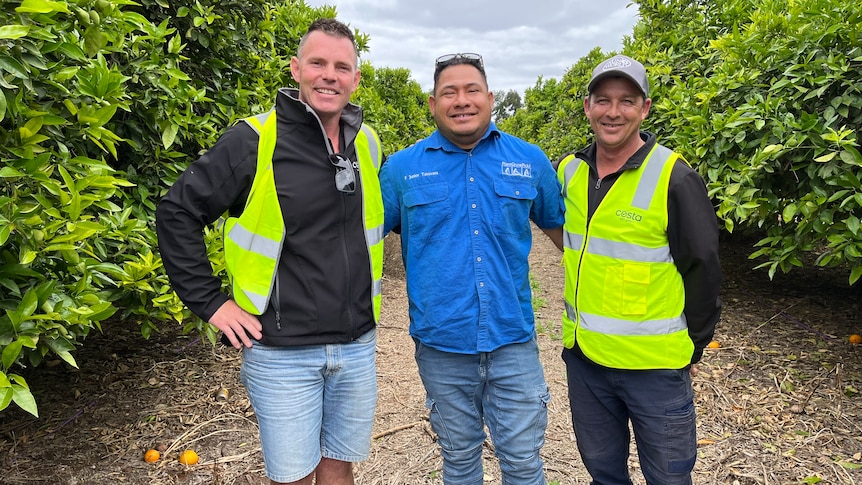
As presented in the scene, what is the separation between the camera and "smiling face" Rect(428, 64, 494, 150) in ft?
7.49

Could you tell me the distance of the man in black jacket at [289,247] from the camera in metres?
2.13

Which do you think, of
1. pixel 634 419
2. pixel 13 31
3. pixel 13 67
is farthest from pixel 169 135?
pixel 634 419

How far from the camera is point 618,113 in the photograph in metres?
2.27

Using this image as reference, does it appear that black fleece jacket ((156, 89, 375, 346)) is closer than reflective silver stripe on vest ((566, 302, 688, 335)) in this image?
Yes

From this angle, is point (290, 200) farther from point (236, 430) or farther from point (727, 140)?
point (727, 140)

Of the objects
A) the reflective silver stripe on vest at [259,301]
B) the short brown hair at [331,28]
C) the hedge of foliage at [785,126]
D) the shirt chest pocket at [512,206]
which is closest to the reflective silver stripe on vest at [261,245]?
the reflective silver stripe on vest at [259,301]

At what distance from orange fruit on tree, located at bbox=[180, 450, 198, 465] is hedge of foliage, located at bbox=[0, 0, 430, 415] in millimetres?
786

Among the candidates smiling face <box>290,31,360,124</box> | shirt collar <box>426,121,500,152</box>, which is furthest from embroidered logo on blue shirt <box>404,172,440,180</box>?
smiling face <box>290,31,360,124</box>

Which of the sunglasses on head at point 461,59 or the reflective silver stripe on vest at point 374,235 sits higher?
the sunglasses on head at point 461,59

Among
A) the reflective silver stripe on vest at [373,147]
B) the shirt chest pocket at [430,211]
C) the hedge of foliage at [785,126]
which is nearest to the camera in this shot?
the shirt chest pocket at [430,211]

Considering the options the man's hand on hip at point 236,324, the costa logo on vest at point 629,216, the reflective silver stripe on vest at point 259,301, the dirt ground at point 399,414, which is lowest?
the dirt ground at point 399,414

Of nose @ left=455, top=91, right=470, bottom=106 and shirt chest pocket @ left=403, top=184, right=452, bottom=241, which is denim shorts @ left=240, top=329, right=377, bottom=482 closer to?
shirt chest pocket @ left=403, top=184, right=452, bottom=241

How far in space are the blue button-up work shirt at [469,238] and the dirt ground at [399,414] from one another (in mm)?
1438

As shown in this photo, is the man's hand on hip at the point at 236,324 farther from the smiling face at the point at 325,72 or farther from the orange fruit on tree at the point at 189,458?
the orange fruit on tree at the point at 189,458
